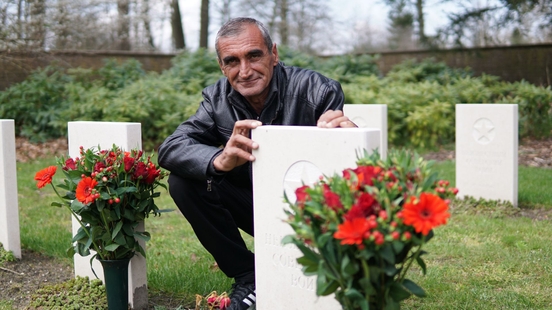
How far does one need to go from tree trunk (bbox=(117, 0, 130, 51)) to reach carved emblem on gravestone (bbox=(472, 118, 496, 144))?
42.0ft

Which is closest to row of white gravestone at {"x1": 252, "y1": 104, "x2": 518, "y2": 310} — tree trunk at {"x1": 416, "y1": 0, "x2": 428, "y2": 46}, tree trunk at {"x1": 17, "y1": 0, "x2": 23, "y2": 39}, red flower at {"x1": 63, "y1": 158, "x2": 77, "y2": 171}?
red flower at {"x1": 63, "y1": 158, "x2": 77, "y2": 171}

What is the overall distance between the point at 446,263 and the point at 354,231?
2551 mm

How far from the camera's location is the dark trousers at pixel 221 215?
10.3ft

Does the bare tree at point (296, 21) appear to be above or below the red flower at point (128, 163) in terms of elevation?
above

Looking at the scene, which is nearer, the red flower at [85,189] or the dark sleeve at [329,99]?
the red flower at [85,189]

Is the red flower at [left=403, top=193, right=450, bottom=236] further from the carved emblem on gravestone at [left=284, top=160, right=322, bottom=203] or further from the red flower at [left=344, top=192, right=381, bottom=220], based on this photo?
the carved emblem on gravestone at [left=284, top=160, right=322, bottom=203]

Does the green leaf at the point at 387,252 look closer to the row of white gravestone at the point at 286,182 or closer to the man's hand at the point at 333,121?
the row of white gravestone at the point at 286,182

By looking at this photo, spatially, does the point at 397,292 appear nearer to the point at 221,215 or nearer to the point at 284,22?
the point at 221,215

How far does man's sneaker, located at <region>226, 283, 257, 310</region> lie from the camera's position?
10.3ft

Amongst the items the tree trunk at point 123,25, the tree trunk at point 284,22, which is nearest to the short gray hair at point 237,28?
the tree trunk at point 123,25

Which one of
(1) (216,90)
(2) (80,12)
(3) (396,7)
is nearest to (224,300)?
(1) (216,90)

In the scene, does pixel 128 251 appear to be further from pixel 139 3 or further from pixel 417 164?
pixel 139 3

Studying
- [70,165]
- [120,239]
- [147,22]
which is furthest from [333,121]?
[147,22]

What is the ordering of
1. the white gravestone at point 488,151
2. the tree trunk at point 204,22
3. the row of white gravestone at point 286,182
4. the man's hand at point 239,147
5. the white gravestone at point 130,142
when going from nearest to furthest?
1. the row of white gravestone at point 286,182
2. the man's hand at point 239,147
3. the white gravestone at point 130,142
4. the white gravestone at point 488,151
5. the tree trunk at point 204,22
